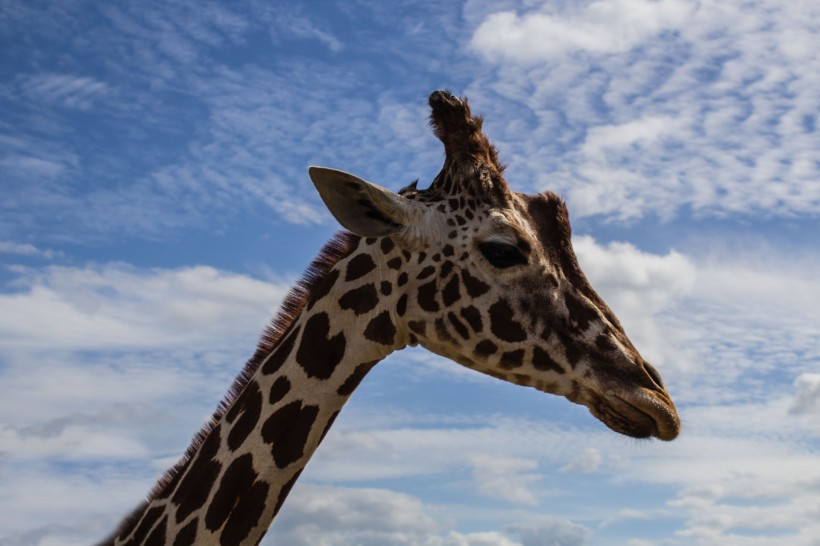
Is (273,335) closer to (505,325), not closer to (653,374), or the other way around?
(505,325)

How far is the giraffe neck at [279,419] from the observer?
686cm

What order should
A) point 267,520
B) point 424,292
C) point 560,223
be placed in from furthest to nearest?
point 560,223 → point 424,292 → point 267,520

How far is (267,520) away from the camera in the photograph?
684 cm

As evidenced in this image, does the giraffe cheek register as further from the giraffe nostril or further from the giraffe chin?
the giraffe nostril

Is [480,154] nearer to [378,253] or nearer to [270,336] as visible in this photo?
[378,253]

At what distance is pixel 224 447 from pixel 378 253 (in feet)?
6.54

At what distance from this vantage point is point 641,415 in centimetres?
695

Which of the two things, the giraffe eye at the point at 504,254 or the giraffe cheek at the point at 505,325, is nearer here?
the giraffe cheek at the point at 505,325

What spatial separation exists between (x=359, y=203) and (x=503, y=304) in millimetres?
1405

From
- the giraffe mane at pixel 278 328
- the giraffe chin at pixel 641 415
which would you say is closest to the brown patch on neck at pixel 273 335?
the giraffe mane at pixel 278 328

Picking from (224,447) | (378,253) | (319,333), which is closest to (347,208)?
(378,253)

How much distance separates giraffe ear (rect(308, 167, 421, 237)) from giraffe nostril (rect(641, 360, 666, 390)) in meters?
2.22

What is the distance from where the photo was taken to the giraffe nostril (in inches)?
283

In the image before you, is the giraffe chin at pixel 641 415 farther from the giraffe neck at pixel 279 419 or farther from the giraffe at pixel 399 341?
the giraffe neck at pixel 279 419
